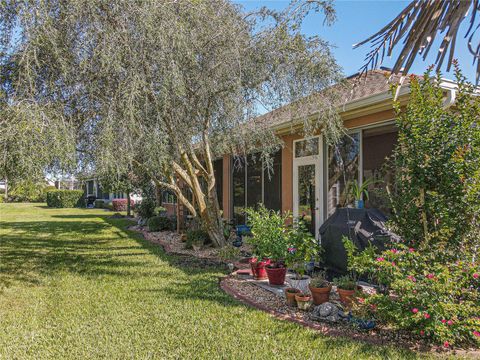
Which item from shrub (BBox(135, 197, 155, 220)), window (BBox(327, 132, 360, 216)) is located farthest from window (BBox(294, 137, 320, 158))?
shrub (BBox(135, 197, 155, 220))

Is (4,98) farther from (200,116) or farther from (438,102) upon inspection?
(438,102)

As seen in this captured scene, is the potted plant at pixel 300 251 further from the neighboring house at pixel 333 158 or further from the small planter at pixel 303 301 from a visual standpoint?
the neighboring house at pixel 333 158

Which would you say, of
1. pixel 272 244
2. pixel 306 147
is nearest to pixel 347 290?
pixel 272 244

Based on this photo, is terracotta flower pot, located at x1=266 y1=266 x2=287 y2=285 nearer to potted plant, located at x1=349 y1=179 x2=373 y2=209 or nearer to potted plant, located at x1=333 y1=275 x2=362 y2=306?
potted plant, located at x1=333 y1=275 x2=362 y2=306

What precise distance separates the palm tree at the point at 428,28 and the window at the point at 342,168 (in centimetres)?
431

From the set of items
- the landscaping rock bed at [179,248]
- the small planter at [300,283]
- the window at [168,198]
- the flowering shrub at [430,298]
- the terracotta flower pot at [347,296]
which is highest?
the window at [168,198]

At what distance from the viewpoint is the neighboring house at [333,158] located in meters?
6.34

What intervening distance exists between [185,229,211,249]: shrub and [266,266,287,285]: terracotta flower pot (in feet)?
12.2

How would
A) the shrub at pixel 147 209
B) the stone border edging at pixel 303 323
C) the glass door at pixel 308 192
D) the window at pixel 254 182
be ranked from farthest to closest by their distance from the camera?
the shrub at pixel 147 209 → the window at pixel 254 182 → the glass door at pixel 308 192 → the stone border edging at pixel 303 323

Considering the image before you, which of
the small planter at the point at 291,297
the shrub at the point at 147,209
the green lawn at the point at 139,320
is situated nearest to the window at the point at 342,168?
the green lawn at the point at 139,320

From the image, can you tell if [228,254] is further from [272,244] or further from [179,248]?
[272,244]

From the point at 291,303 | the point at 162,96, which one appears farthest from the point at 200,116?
the point at 291,303

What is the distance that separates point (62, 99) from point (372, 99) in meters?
4.91

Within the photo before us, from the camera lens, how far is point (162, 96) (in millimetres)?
5223
